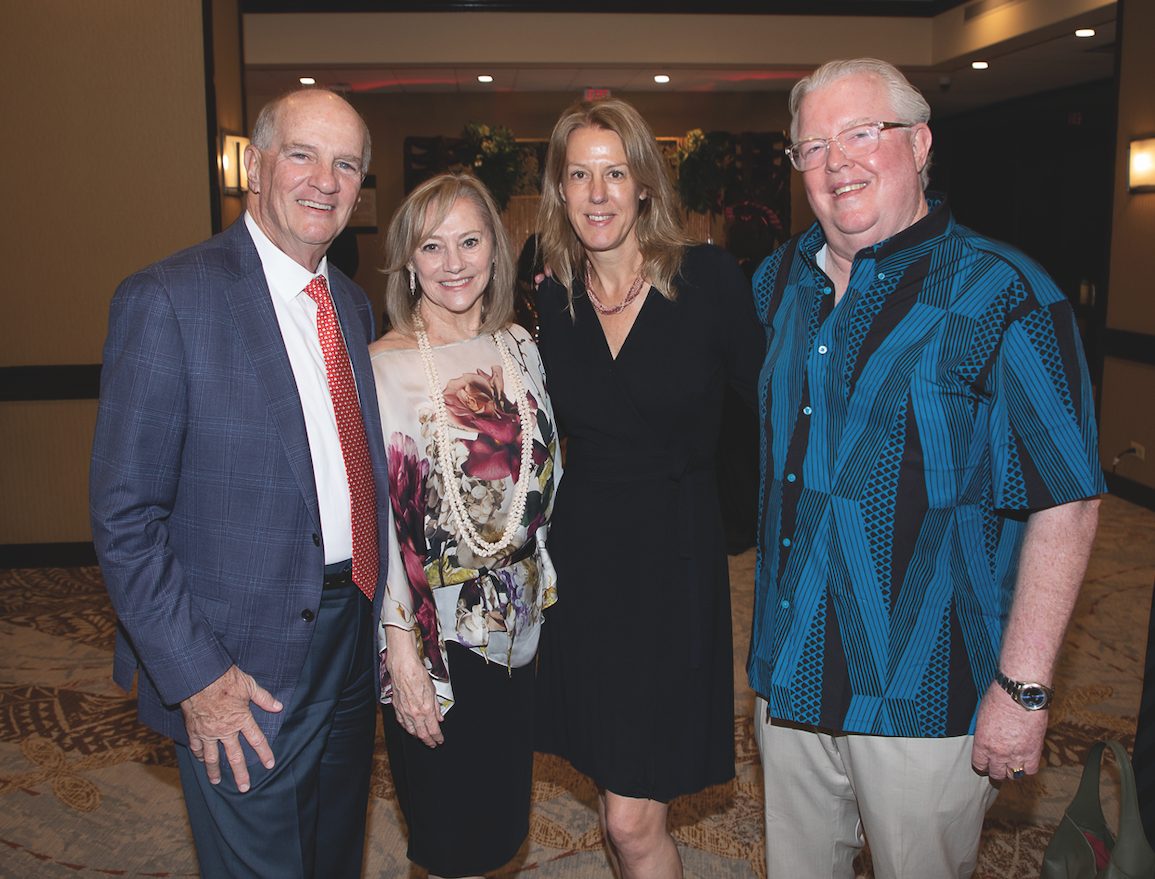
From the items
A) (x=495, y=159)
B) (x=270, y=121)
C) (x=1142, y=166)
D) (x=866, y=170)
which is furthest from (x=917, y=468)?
(x=1142, y=166)

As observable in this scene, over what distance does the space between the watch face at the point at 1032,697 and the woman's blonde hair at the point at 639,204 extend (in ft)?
3.68

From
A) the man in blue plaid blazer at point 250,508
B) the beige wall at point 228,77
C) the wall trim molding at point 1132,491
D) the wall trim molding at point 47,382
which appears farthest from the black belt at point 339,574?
the wall trim molding at point 1132,491

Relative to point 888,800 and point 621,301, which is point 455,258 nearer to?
point 621,301

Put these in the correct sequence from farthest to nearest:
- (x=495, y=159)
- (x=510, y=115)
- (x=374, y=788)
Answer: (x=510, y=115) → (x=495, y=159) → (x=374, y=788)

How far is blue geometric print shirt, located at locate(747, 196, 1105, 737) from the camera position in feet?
4.67

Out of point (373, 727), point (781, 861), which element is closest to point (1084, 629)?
point (781, 861)

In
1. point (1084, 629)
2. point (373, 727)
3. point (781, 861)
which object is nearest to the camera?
point (781, 861)

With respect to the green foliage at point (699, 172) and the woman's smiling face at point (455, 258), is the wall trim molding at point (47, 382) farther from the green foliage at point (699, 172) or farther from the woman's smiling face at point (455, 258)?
the green foliage at point (699, 172)

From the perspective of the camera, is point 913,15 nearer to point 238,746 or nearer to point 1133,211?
point 1133,211

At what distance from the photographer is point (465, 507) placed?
188cm

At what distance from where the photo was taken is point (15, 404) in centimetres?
513

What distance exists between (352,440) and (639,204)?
3.10 feet

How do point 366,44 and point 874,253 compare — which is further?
point 366,44

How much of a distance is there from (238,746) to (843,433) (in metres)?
1.27
